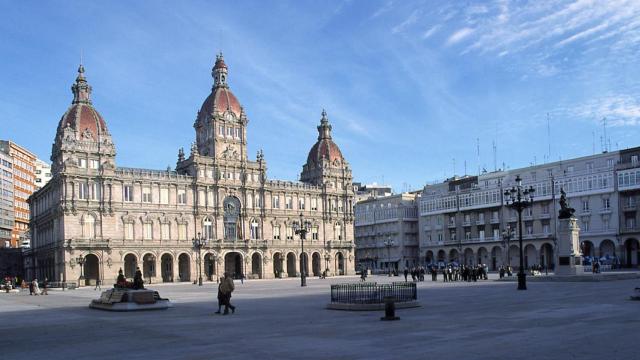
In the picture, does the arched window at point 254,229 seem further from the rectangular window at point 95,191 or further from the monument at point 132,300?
the monument at point 132,300

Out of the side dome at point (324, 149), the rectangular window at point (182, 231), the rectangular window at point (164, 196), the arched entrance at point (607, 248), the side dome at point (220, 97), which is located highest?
the side dome at point (220, 97)

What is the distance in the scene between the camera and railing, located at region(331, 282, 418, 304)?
28719mm

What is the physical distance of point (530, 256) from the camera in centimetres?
10406

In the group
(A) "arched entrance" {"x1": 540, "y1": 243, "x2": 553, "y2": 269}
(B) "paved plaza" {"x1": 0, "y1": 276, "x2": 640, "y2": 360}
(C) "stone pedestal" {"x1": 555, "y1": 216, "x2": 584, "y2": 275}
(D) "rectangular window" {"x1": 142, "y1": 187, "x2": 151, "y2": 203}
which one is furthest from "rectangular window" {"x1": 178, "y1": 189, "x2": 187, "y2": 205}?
(B) "paved plaza" {"x1": 0, "y1": 276, "x2": 640, "y2": 360}

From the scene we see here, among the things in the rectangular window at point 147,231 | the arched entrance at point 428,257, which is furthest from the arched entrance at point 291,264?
the arched entrance at point 428,257

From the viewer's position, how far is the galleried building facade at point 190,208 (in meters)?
86.3

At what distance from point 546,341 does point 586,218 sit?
84.3 metres

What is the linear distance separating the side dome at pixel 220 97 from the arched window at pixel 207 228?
55.5 ft

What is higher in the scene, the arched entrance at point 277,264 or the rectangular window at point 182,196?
the rectangular window at point 182,196

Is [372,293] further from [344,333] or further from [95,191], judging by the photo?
[95,191]

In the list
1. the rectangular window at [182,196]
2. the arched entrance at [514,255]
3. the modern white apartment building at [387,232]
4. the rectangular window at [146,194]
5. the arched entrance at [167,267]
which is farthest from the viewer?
the modern white apartment building at [387,232]

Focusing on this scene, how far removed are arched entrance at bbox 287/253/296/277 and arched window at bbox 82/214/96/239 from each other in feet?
111

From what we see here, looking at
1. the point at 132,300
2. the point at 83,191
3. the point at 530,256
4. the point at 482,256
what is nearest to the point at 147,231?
the point at 83,191

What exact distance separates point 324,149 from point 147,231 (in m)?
39.1
